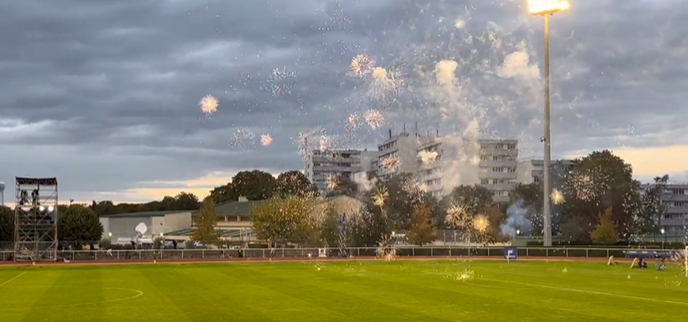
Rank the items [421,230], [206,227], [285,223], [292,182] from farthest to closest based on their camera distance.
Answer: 1. [292,182]
2. [206,227]
3. [421,230]
4. [285,223]

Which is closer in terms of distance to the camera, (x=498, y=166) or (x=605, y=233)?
(x=605, y=233)

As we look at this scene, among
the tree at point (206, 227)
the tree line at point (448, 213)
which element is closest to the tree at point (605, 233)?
the tree line at point (448, 213)

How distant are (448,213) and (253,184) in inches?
2069

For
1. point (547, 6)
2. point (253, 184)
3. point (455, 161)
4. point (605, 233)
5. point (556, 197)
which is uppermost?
point (547, 6)

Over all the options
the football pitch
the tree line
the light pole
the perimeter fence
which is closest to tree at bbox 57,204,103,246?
the tree line

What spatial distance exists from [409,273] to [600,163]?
7504 centimetres

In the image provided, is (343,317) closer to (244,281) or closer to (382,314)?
(382,314)

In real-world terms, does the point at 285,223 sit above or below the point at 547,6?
below

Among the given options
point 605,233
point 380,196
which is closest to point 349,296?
point 605,233

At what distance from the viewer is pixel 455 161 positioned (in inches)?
6535

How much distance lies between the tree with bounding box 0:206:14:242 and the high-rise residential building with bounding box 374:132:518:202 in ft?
252

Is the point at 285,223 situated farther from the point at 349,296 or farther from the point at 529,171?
the point at 529,171

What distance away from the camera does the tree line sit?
9381 cm

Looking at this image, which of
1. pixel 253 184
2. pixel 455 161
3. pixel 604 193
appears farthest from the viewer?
pixel 253 184
